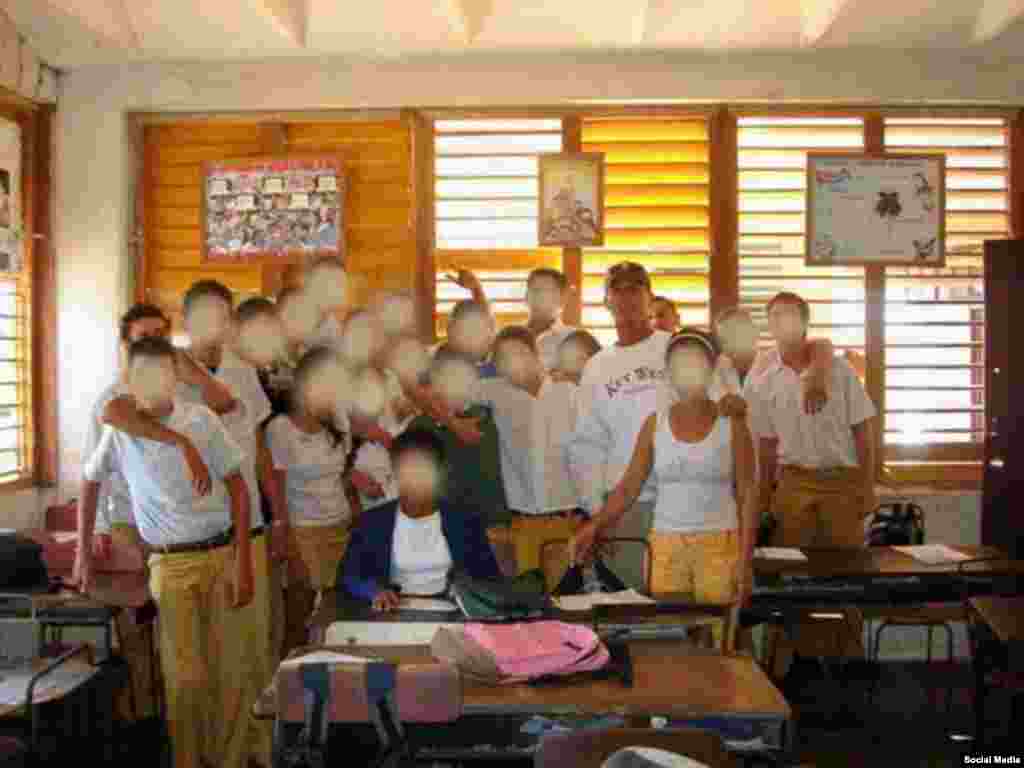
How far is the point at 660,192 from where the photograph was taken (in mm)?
7332

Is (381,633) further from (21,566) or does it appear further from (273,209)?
(273,209)

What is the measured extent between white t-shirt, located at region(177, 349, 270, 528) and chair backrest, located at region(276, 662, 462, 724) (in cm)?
181

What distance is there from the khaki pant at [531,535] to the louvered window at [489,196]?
1973 millimetres

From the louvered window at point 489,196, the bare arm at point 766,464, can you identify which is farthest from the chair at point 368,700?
the louvered window at point 489,196

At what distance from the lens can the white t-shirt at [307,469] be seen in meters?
5.26

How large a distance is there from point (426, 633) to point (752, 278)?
405cm

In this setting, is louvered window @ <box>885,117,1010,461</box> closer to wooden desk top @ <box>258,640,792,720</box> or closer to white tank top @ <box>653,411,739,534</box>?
white tank top @ <box>653,411,739,534</box>

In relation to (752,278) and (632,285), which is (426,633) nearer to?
(632,285)

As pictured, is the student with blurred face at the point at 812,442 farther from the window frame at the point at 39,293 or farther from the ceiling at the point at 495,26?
the window frame at the point at 39,293

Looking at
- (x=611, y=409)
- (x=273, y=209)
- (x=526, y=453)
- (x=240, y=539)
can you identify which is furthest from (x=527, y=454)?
(x=273, y=209)

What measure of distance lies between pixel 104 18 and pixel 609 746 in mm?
5483

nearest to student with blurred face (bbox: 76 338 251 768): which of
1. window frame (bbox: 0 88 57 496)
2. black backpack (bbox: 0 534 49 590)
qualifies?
black backpack (bbox: 0 534 49 590)

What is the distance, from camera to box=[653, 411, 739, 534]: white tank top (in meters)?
4.81

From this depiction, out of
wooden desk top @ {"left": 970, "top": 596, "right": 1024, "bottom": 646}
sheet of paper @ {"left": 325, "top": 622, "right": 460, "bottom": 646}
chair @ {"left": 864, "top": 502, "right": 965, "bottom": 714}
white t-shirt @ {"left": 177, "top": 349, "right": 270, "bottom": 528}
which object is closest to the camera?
sheet of paper @ {"left": 325, "top": 622, "right": 460, "bottom": 646}
